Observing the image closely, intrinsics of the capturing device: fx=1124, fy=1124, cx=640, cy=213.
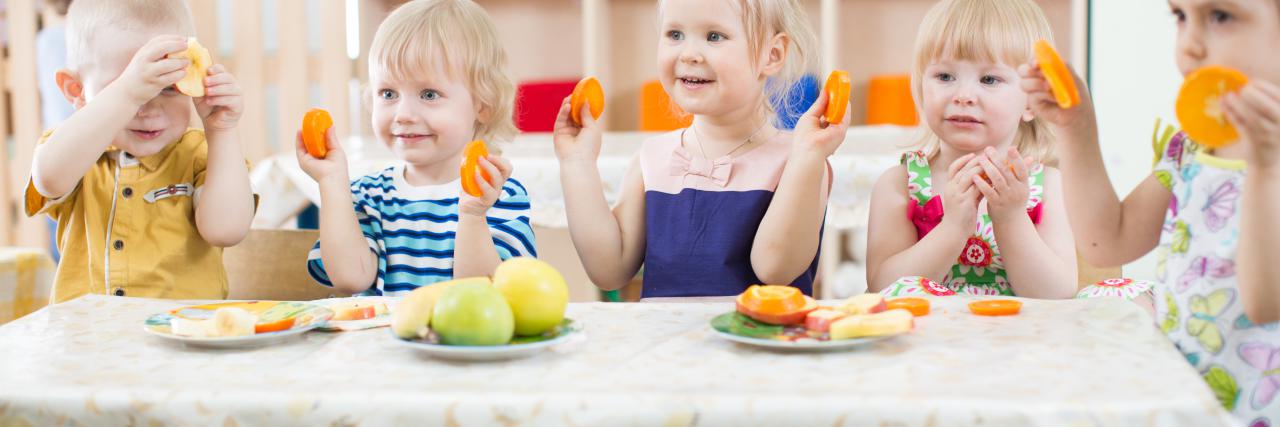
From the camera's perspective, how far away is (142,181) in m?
1.41

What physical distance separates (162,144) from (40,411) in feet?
2.32

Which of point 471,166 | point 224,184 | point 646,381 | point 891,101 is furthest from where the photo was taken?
point 891,101

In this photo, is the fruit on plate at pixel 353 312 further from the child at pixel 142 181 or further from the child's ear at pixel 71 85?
the child's ear at pixel 71 85

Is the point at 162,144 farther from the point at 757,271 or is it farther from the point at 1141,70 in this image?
the point at 1141,70

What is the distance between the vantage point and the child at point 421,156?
1.42m

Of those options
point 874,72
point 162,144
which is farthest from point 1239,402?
point 874,72

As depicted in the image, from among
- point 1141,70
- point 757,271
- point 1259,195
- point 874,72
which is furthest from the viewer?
point 874,72

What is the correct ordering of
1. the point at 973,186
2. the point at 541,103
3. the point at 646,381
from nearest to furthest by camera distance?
the point at 646,381
the point at 973,186
the point at 541,103

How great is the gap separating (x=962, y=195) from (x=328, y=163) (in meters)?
0.75

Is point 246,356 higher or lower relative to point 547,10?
lower

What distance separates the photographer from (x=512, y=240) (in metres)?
1.43

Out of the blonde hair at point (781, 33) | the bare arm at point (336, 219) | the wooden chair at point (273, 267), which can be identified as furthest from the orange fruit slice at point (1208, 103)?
the wooden chair at point (273, 267)

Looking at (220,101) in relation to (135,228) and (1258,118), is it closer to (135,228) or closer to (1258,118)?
(135,228)

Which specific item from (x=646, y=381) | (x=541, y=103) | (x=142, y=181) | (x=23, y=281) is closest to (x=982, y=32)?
(x=646, y=381)
